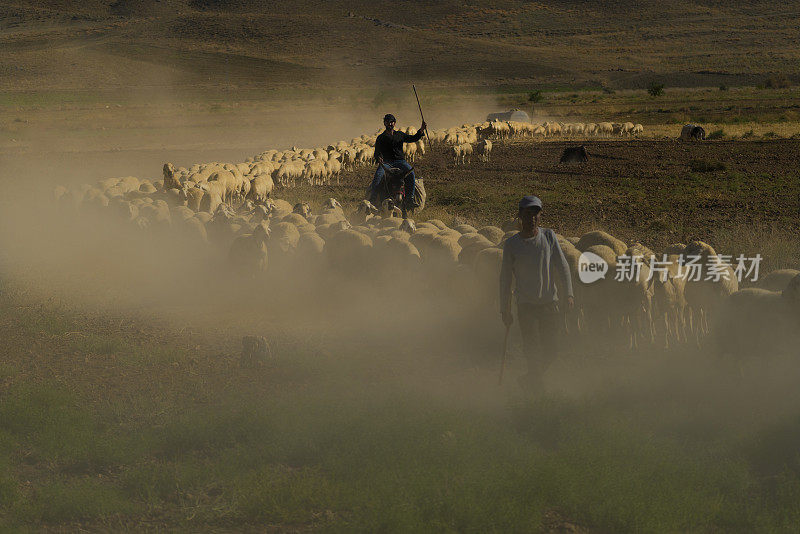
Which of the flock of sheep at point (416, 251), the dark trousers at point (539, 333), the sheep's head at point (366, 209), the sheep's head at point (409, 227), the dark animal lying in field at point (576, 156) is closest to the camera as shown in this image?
the dark trousers at point (539, 333)

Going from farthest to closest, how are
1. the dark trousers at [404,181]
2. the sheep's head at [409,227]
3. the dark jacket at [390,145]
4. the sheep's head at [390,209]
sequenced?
the dark trousers at [404,181] < the dark jacket at [390,145] < the sheep's head at [390,209] < the sheep's head at [409,227]

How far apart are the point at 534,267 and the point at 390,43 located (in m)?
120

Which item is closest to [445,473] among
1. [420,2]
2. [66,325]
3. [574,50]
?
[66,325]

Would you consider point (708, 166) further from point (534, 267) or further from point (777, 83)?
point (777, 83)

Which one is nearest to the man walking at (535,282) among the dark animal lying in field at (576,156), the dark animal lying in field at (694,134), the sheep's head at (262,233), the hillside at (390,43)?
the sheep's head at (262,233)

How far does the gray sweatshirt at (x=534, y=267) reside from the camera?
240 inches

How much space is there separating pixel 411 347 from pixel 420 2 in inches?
5947

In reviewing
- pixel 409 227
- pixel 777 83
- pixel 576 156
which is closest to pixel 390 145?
pixel 409 227

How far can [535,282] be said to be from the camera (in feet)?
20.0

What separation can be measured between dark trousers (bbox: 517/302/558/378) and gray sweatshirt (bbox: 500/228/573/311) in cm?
9

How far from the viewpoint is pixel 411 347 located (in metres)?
7.91

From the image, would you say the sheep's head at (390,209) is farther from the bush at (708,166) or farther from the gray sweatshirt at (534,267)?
the bush at (708,166)

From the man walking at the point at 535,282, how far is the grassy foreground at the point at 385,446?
0.46 m

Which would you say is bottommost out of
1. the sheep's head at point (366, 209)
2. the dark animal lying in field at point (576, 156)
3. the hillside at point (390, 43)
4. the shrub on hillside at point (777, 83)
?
the sheep's head at point (366, 209)
